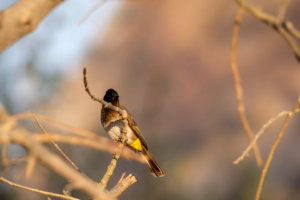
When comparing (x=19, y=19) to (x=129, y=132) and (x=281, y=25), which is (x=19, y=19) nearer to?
(x=281, y=25)

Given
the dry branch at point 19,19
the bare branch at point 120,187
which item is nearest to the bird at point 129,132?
the bare branch at point 120,187

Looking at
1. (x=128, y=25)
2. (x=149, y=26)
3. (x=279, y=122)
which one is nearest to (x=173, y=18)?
(x=149, y=26)

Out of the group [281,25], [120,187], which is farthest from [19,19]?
[120,187]

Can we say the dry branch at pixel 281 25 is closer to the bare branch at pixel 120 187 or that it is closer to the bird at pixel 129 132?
the bare branch at pixel 120 187

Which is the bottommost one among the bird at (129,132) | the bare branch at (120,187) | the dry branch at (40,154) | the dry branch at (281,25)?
the dry branch at (40,154)

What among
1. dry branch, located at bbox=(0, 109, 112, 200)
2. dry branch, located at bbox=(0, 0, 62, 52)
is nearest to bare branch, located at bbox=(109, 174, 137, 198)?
dry branch, located at bbox=(0, 0, 62, 52)

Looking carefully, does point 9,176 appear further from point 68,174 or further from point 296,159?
point 296,159

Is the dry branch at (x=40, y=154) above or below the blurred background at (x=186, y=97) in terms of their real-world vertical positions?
below

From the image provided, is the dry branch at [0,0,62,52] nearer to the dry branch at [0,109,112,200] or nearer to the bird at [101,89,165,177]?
the dry branch at [0,109,112,200]
